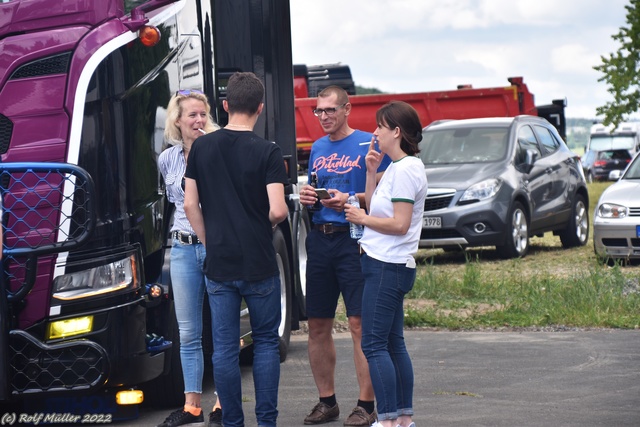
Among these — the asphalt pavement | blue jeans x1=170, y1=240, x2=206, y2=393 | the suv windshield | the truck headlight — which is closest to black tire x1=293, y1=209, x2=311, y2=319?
the asphalt pavement

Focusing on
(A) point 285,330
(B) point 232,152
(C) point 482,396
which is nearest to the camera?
(B) point 232,152

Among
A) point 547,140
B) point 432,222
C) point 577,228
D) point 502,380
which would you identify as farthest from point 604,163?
point 502,380

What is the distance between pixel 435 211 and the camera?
15.1m

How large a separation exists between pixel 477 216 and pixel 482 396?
7768mm

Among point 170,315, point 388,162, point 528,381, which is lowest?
point 528,381

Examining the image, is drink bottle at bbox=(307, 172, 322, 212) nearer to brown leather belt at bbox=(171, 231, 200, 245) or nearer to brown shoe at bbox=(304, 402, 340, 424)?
brown leather belt at bbox=(171, 231, 200, 245)

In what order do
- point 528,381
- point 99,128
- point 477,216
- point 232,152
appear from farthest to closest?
1. point 477,216
2. point 528,381
3. point 99,128
4. point 232,152

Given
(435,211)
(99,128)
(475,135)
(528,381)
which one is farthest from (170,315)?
(475,135)

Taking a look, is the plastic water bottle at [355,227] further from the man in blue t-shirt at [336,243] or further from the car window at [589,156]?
the car window at [589,156]

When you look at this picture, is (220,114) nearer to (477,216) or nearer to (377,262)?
(377,262)

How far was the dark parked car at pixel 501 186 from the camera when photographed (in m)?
15.1

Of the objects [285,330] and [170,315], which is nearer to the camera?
[170,315]

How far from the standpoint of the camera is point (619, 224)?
1371 cm

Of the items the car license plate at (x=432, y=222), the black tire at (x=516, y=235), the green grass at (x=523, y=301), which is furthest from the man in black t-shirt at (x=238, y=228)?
the black tire at (x=516, y=235)
